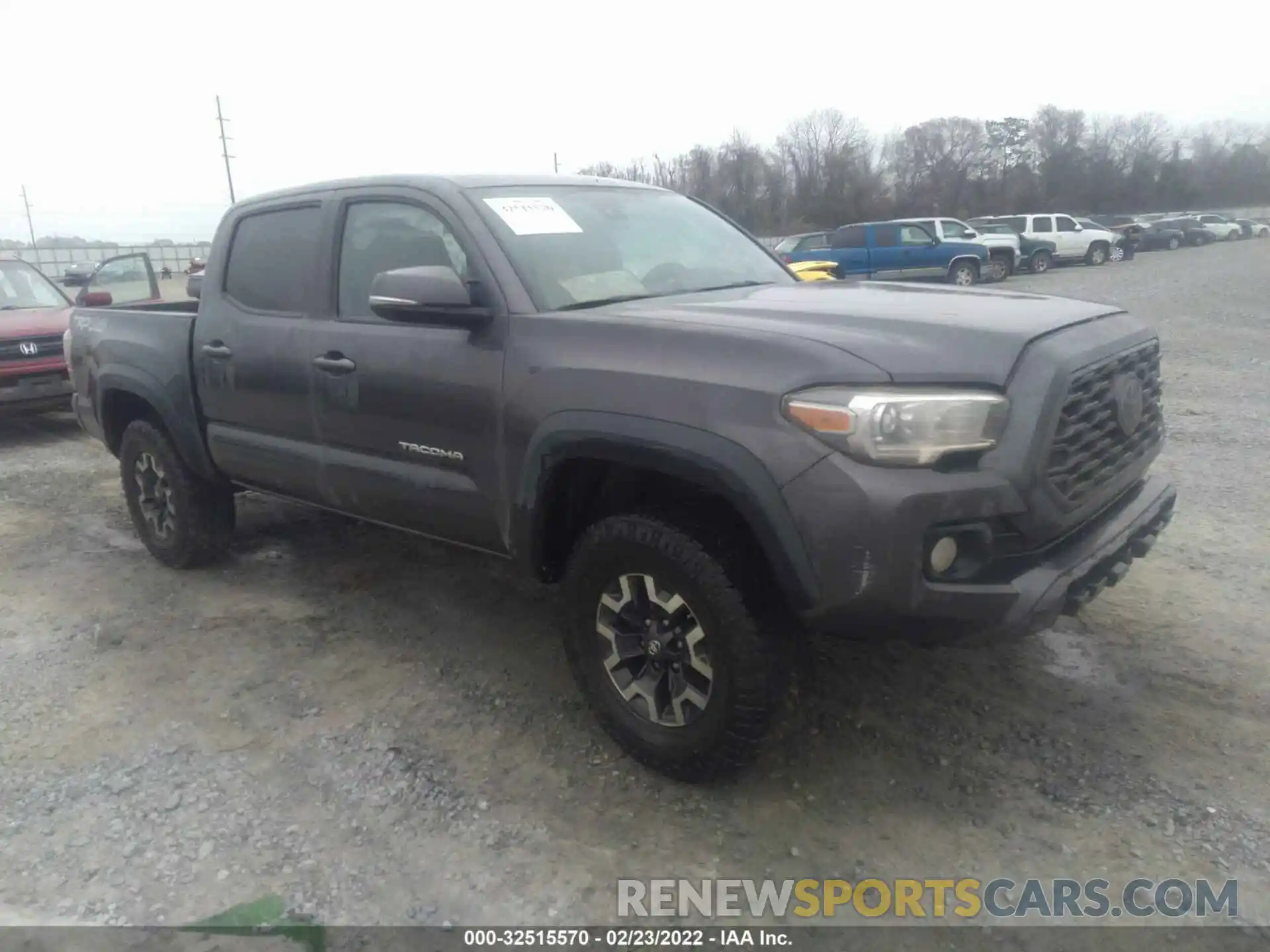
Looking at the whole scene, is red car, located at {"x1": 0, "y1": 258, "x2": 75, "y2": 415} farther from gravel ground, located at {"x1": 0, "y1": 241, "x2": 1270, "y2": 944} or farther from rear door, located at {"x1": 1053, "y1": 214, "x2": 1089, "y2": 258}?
rear door, located at {"x1": 1053, "y1": 214, "x2": 1089, "y2": 258}

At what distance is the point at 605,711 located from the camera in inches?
128

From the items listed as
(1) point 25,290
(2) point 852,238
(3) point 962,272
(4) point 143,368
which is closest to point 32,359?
(1) point 25,290

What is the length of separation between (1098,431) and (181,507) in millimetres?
4275

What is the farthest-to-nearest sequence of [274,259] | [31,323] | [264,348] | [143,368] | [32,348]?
[31,323], [32,348], [143,368], [274,259], [264,348]

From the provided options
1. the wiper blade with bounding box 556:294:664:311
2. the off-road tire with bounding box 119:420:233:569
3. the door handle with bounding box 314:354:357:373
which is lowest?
the off-road tire with bounding box 119:420:233:569

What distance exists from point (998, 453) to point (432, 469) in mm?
1982

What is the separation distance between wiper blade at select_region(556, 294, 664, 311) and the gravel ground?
146 centimetres

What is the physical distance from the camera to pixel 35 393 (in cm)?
890

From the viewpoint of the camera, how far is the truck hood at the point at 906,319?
8.72 feet

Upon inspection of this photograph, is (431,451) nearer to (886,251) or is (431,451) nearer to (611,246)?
(611,246)

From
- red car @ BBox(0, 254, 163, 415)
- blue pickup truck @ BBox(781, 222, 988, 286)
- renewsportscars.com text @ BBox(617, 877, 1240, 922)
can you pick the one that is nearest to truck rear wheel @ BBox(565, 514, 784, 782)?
renewsportscars.com text @ BBox(617, 877, 1240, 922)

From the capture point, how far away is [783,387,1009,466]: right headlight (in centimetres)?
254

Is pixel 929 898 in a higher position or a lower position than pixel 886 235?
lower

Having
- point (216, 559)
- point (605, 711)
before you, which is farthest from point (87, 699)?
point (605, 711)
